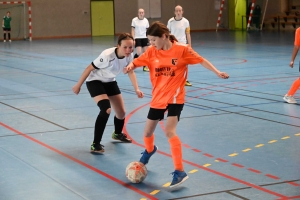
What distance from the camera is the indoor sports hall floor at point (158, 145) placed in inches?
236

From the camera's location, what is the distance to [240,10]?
43.1 m

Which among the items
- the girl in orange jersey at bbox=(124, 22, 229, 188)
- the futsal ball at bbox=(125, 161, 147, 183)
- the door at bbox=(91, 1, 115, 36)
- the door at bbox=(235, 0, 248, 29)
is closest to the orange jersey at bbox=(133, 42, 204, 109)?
the girl in orange jersey at bbox=(124, 22, 229, 188)

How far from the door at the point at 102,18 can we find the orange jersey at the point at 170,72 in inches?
1364

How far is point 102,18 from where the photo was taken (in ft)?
133

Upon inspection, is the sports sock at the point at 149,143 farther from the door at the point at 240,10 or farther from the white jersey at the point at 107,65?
the door at the point at 240,10

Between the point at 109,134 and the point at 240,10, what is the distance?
35.8 m

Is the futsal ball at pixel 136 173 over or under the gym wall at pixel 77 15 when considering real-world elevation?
under

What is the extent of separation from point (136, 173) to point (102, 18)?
35.3m

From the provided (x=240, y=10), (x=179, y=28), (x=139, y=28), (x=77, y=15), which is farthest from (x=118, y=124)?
(x=240, y=10)

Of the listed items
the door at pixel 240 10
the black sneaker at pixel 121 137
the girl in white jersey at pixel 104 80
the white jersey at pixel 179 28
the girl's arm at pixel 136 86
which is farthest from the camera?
the door at pixel 240 10

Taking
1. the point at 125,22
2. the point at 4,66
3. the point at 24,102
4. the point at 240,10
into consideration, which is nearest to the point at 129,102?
the point at 24,102

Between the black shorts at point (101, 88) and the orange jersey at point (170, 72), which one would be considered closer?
the orange jersey at point (170, 72)

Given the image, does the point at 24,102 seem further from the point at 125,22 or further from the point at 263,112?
the point at 125,22

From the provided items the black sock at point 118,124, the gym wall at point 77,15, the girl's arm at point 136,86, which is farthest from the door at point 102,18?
the girl's arm at point 136,86
